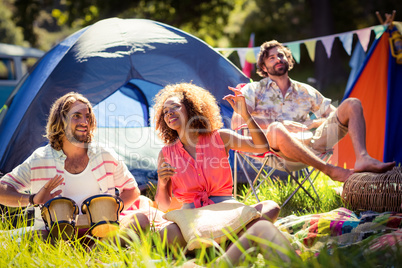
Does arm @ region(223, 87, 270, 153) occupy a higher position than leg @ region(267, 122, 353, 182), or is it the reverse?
arm @ region(223, 87, 270, 153)

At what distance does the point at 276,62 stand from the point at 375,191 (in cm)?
136

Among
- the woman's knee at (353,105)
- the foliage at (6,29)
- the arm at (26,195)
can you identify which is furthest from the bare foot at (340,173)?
the foliage at (6,29)

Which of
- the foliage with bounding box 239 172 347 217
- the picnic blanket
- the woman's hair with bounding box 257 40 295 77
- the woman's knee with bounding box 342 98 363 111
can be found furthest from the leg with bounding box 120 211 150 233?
the woman's hair with bounding box 257 40 295 77

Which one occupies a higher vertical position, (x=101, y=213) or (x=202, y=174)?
(x=202, y=174)

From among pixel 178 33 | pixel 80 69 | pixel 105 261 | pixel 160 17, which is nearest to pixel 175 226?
pixel 105 261

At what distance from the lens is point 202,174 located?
6.97ft

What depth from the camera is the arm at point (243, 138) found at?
7.21ft

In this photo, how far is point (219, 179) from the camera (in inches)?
84.0

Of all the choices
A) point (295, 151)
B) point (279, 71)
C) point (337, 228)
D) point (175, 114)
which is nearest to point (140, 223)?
point (175, 114)

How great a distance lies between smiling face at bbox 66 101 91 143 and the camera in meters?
2.19

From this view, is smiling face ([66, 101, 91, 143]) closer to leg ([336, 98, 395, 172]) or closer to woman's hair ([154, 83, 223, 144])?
woman's hair ([154, 83, 223, 144])

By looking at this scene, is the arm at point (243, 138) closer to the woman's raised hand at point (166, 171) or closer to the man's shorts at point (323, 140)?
the woman's raised hand at point (166, 171)

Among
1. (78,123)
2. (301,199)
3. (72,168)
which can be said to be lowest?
(301,199)

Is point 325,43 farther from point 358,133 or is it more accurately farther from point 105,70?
point 105,70
